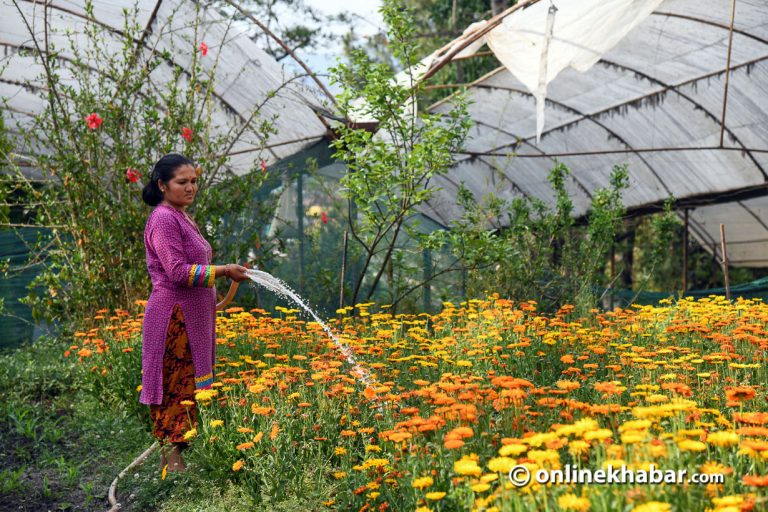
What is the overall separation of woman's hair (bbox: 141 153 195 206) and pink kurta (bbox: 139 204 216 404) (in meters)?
0.06

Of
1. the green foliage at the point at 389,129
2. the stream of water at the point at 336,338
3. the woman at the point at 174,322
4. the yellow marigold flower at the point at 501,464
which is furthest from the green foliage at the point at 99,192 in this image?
the yellow marigold flower at the point at 501,464

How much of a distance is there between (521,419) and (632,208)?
9.69 metres

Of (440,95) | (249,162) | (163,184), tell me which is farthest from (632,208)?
(163,184)

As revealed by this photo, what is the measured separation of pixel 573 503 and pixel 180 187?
2878 mm

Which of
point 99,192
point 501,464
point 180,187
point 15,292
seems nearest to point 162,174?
point 180,187

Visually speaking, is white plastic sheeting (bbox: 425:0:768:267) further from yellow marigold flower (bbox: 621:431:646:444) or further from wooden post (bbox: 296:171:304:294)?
yellow marigold flower (bbox: 621:431:646:444)

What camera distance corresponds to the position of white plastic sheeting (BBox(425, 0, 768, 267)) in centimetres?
824

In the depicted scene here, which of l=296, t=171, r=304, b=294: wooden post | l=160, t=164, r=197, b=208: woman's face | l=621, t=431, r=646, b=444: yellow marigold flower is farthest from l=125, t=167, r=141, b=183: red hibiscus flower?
l=621, t=431, r=646, b=444: yellow marigold flower

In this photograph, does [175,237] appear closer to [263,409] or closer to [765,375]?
[263,409]

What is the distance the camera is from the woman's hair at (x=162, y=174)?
425 centimetres

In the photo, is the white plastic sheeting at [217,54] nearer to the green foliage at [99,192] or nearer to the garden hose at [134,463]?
the green foliage at [99,192]

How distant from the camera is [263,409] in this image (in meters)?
3.37

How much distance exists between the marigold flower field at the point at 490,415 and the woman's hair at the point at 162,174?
3.50 ft

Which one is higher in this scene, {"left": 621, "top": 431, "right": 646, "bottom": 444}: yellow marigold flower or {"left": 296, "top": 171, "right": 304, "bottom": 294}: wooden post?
{"left": 296, "top": 171, "right": 304, "bottom": 294}: wooden post
